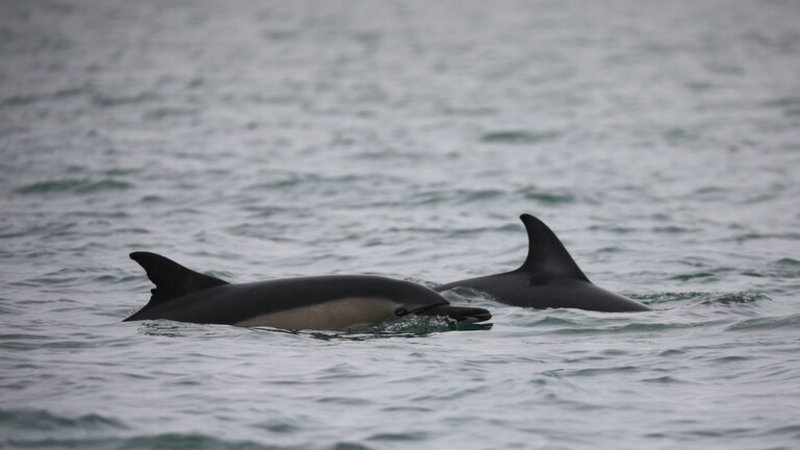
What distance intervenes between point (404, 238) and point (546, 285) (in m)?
6.47

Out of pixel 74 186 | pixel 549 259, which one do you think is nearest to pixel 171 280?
pixel 549 259

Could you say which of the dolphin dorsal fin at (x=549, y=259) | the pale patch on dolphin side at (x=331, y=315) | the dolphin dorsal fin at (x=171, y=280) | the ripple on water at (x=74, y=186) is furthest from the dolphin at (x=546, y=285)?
the ripple on water at (x=74, y=186)

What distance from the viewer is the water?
1039cm

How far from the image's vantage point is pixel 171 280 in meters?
13.0

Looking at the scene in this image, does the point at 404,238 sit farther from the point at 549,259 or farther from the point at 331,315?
the point at 331,315

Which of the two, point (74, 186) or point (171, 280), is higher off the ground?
point (74, 186)

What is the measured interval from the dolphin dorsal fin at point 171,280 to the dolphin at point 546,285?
3031 mm

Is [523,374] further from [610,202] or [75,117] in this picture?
[75,117]

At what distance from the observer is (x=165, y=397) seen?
35.1 feet

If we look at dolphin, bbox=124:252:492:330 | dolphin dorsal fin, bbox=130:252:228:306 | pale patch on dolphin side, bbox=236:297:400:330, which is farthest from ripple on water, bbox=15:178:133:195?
pale patch on dolphin side, bbox=236:297:400:330

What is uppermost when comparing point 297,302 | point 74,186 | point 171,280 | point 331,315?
point 74,186

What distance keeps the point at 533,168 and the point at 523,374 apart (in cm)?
1764

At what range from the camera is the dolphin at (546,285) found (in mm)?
14188

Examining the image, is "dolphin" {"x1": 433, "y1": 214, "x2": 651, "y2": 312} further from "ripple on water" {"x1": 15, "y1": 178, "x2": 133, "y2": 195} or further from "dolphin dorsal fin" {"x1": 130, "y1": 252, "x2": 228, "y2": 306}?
"ripple on water" {"x1": 15, "y1": 178, "x2": 133, "y2": 195}
